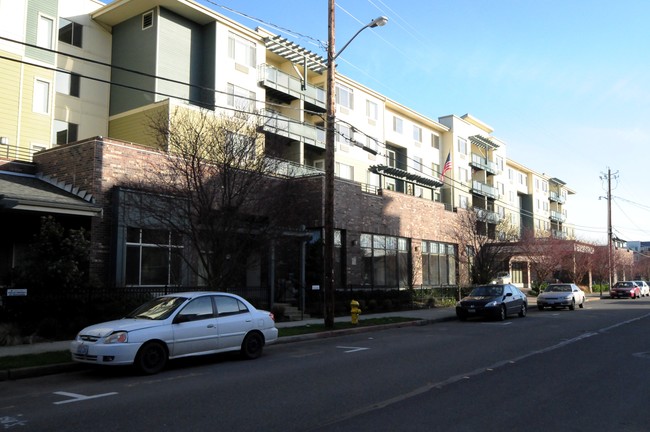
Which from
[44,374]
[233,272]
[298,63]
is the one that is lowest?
[44,374]

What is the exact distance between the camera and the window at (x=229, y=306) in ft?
38.7

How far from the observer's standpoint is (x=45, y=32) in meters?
28.4

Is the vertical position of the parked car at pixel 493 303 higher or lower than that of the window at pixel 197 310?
lower

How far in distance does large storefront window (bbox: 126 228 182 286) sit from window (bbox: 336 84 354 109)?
23147 millimetres

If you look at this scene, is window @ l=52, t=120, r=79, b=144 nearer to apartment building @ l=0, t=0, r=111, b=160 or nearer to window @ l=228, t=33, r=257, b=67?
apartment building @ l=0, t=0, r=111, b=160

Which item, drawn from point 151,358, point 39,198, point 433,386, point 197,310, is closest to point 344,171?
point 39,198

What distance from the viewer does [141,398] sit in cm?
804

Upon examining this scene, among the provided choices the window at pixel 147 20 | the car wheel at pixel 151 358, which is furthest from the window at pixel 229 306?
the window at pixel 147 20

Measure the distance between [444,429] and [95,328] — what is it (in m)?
7.01

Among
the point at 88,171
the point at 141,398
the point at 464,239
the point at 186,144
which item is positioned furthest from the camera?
the point at 464,239

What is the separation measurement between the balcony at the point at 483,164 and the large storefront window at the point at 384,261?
1162 inches

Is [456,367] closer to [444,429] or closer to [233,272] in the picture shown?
[444,429]

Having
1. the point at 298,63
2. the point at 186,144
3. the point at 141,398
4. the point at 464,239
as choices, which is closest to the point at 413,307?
the point at 464,239

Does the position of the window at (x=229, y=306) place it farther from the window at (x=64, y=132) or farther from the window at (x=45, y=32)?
the window at (x=45, y=32)
